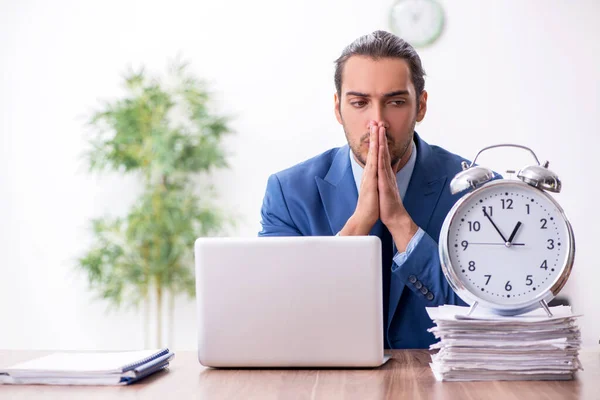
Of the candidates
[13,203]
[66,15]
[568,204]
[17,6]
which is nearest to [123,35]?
[66,15]

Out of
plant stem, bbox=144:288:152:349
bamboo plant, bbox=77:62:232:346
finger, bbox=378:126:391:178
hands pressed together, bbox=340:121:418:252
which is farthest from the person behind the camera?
plant stem, bbox=144:288:152:349

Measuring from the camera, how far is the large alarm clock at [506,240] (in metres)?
1.39

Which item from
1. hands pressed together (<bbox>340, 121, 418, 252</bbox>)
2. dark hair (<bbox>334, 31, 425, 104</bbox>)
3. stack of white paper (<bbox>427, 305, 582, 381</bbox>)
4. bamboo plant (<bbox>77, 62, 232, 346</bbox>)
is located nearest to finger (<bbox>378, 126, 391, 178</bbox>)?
hands pressed together (<bbox>340, 121, 418, 252</bbox>)

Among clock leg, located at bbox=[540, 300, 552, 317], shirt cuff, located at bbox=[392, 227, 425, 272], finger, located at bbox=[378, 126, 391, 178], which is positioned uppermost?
finger, located at bbox=[378, 126, 391, 178]

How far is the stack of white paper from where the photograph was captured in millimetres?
1331

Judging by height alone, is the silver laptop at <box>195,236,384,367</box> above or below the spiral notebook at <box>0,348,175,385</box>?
above

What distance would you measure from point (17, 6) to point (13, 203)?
1.27m

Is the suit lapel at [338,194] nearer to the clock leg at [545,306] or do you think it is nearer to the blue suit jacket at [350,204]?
the blue suit jacket at [350,204]

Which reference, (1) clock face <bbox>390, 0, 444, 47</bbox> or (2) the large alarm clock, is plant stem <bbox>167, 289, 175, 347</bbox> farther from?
(2) the large alarm clock

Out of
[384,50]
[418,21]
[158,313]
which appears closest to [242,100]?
[418,21]

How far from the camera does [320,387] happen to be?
4.22 feet

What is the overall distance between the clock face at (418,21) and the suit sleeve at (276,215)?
2473 millimetres

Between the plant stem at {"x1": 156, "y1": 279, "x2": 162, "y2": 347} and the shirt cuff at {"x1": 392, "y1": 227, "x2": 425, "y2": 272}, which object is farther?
the plant stem at {"x1": 156, "y1": 279, "x2": 162, "y2": 347}

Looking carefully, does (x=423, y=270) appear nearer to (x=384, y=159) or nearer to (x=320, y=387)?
(x=384, y=159)
